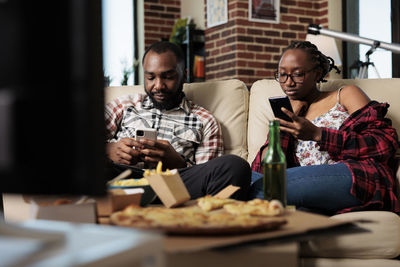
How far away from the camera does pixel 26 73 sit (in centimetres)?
47

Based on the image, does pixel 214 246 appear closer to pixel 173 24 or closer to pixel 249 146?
pixel 249 146

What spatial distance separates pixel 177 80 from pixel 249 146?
444 mm

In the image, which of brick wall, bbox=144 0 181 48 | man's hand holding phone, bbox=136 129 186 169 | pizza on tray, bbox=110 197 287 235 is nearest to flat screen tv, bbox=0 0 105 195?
pizza on tray, bbox=110 197 287 235

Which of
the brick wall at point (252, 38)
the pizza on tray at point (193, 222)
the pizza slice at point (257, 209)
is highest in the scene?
the brick wall at point (252, 38)

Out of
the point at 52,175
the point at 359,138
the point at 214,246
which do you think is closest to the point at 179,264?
the point at 214,246

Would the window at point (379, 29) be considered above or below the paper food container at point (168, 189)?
above

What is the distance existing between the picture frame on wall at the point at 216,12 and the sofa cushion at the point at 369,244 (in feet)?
11.9

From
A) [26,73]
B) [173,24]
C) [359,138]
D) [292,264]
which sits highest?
[173,24]

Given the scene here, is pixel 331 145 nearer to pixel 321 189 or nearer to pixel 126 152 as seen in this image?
pixel 321 189

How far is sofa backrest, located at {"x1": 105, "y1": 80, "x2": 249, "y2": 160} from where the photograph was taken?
241cm

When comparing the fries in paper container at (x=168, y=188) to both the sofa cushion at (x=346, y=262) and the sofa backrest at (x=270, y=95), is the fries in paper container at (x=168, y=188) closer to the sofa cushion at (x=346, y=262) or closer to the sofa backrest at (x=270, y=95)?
the sofa cushion at (x=346, y=262)

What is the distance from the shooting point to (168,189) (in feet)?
3.93

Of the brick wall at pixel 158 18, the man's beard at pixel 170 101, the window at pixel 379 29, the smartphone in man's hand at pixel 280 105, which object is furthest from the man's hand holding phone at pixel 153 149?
the brick wall at pixel 158 18

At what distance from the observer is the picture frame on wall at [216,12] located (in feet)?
16.5
